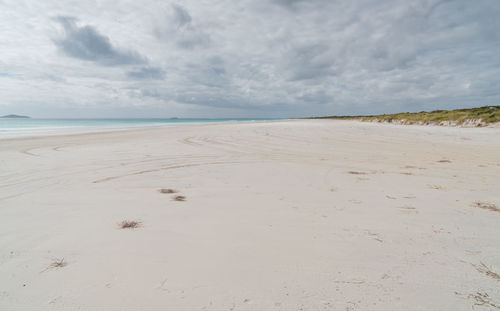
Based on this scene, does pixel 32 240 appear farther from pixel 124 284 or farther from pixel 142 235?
pixel 124 284

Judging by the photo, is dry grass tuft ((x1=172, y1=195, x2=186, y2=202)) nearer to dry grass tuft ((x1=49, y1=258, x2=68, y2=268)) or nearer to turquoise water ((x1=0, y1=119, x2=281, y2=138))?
dry grass tuft ((x1=49, y1=258, x2=68, y2=268))

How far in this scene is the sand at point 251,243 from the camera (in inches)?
62.9

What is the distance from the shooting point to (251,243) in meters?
2.27

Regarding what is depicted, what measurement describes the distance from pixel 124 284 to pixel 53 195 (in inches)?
119

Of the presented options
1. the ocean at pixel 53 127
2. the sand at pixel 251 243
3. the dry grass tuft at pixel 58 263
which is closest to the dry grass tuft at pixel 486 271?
the sand at pixel 251 243

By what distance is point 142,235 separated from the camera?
7.95 ft

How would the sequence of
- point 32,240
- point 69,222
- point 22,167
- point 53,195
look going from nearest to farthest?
point 32,240 < point 69,222 < point 53,195 < point 22,167

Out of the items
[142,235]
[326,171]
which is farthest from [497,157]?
[142,235]

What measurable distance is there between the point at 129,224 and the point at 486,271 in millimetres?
3415

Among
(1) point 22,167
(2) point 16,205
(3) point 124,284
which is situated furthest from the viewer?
(1) point 22,167

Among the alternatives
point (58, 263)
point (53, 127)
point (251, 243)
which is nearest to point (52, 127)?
point (53, 127)

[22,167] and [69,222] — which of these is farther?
→ [22,167]

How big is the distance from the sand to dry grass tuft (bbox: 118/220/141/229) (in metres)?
0.03

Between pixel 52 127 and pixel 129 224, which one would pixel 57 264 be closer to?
pixel 129 224
